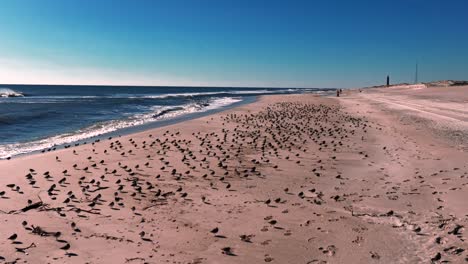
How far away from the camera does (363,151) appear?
14.2 meters

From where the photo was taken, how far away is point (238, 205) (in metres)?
8.12

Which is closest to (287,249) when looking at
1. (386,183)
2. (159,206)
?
(159,206)

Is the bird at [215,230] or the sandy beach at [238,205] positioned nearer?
the sandy beach at [238,205]

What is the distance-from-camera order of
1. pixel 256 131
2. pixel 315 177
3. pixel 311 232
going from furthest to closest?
pixel 256 131
pixel 315 177
pixel 311 232

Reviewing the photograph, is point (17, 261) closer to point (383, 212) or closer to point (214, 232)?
point (214, 232)

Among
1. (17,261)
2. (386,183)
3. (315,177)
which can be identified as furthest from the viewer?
(315,177)

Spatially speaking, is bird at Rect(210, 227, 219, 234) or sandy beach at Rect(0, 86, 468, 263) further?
bird at Rect(210, 227, 219, 234)

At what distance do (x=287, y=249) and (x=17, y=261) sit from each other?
3.99m

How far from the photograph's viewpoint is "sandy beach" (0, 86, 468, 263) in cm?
587

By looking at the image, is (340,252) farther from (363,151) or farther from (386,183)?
(363,151)

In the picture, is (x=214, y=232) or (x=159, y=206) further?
(x=159, y=206)

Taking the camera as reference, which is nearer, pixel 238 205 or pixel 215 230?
pixel 215 230

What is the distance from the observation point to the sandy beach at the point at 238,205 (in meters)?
5.87

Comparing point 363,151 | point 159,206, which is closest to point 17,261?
point 159,206
